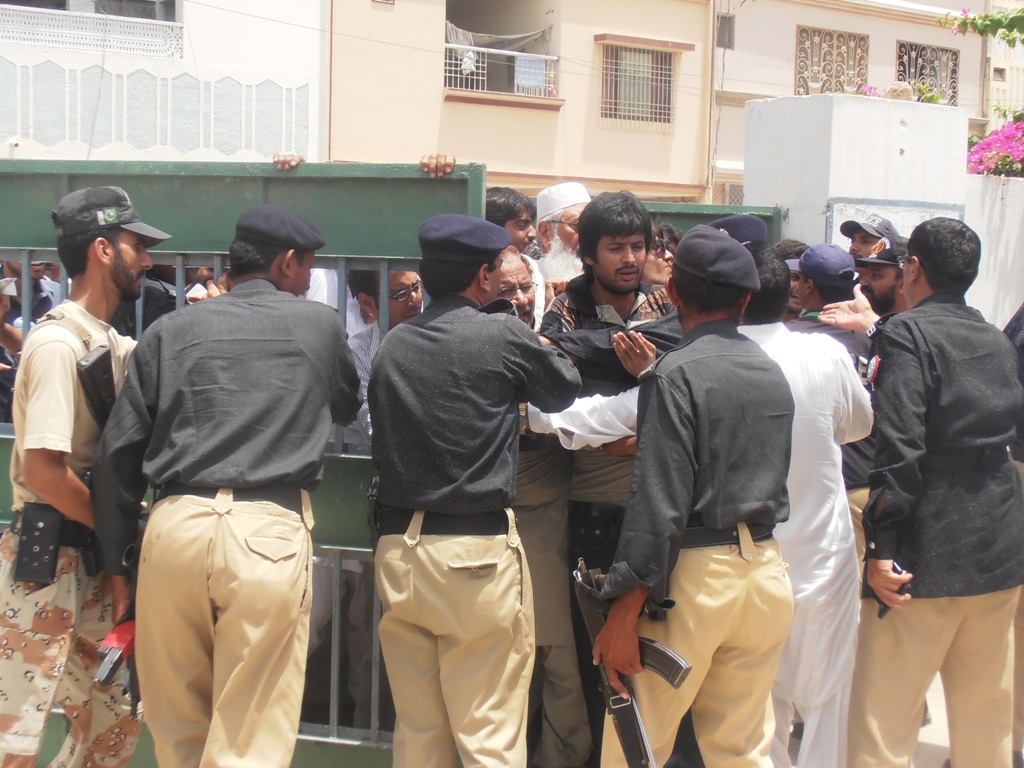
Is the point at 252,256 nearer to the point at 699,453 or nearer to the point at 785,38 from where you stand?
the point at 699,453

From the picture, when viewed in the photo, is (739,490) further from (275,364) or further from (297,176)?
(297,176)

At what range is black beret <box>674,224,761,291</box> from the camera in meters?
2.87

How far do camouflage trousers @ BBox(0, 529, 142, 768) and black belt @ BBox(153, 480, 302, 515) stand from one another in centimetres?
42

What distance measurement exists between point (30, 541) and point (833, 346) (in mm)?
2476

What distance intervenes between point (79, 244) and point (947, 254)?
8.81 ft

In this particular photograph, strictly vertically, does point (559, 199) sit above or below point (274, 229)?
above

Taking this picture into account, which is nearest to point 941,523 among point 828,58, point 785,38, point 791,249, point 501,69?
point 791,249

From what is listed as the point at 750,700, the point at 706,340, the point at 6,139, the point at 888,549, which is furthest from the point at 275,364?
the point at 6,139

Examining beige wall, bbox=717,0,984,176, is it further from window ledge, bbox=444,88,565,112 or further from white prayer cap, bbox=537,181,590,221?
white prayer cap, bbox=537,181,590,221

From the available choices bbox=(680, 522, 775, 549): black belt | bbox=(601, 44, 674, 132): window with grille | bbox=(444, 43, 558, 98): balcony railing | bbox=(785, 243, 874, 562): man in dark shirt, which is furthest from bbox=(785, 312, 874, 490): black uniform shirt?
bbox=(601, 44, 674, 132): window with grille

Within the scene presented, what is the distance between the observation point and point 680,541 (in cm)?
273

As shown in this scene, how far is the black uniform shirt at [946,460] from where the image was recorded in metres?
3.25

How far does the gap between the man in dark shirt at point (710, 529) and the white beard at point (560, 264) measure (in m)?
1.43

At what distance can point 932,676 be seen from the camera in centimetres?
337
